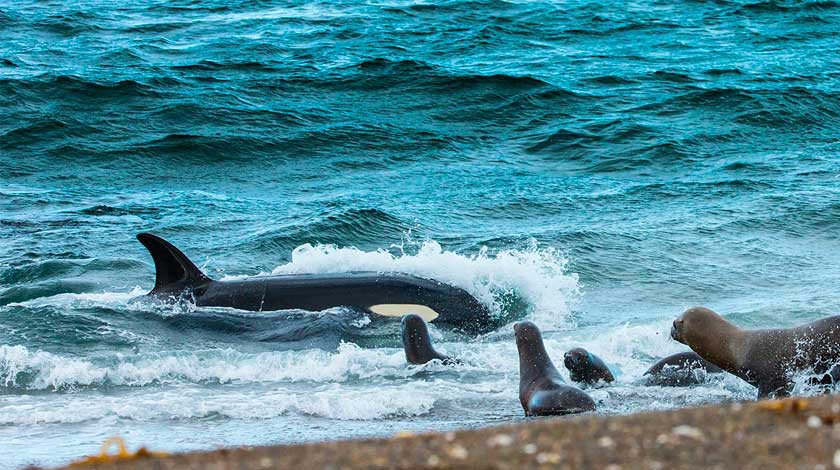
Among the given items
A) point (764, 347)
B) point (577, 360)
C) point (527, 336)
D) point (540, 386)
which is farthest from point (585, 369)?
point (764, 347)

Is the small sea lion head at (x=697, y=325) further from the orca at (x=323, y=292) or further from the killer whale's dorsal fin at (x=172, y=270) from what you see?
the killer whale's dorsal fin at (x=172, y=270)

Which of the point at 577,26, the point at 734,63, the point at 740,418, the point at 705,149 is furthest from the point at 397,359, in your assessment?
the point at 577,26

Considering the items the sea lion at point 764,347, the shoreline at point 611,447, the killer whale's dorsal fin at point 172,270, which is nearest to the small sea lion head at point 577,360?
the sea lion at point 764,347

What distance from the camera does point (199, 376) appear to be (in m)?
10.3

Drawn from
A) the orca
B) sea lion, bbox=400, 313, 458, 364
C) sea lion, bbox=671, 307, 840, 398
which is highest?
sea lion, bbox=671, 307, 840, 398

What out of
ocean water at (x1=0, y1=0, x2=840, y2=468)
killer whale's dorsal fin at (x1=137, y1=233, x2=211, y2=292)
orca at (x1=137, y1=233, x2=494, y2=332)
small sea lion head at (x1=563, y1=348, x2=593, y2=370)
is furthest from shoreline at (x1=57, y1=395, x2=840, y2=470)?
killer whale's dorsal fin at (x1=137, y1=233, x2=211, y2=292)

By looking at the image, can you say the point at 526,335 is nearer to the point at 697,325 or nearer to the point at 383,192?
the point at 697,325

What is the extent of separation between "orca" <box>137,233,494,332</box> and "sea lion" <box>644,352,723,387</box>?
2.64m

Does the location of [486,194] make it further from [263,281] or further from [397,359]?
[397,359]

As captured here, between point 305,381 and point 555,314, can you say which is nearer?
point 305,381

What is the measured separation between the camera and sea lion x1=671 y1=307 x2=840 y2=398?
8531 mm

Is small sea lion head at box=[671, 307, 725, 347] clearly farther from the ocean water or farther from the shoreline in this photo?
the shoreline

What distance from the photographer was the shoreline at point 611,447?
380cm

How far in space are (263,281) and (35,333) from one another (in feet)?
7.67
